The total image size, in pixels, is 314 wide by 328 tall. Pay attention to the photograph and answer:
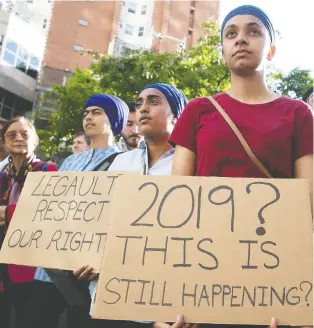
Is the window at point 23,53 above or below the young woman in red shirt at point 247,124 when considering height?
above

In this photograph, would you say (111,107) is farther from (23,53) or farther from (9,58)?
(23,53)

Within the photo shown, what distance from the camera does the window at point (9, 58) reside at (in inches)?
953

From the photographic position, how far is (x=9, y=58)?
2452cm

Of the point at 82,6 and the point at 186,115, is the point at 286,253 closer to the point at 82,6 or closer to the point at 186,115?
the point at 186,115

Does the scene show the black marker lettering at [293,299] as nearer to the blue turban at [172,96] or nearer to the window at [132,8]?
the blue turban at [172,96]

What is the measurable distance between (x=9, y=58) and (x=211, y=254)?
26063mm

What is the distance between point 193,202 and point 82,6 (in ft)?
123

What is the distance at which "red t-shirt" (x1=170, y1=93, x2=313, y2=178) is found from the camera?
1.52 m

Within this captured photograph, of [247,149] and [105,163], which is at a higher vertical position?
[105,163]

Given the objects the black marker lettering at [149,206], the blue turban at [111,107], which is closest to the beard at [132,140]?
the blue turban at [111,107]

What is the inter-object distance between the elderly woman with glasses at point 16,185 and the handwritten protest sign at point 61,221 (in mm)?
708

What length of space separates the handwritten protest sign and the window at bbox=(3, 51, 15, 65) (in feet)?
81.7

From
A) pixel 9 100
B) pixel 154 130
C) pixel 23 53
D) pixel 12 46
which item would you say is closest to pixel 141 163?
pixel 154 130

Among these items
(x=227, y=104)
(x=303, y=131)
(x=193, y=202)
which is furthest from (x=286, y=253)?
(x=227, y=104)
